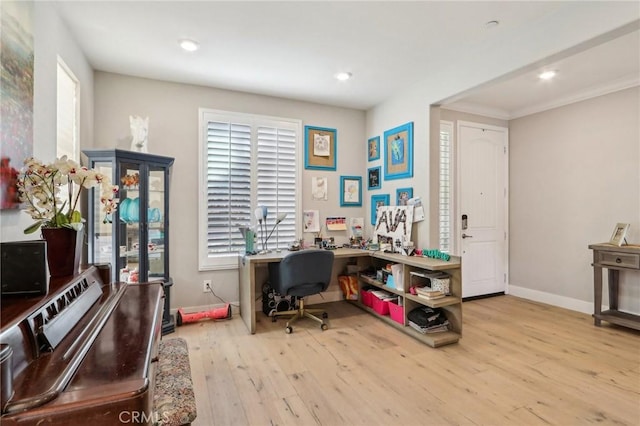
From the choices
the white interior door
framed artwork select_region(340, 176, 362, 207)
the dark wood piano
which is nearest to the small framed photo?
the white interior door

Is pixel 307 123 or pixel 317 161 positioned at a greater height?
pixel 307 123

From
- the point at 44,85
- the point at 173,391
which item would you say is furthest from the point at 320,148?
the point at 173,391

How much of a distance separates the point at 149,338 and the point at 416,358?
85.1 inches

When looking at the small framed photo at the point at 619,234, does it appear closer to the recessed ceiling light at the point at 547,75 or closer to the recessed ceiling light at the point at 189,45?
the recessed ceiling light at the point at 547,75

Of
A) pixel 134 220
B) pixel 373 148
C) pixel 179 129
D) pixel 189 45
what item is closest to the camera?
pixel 189 45

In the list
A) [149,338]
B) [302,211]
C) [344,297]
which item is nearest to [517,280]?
[344,297]

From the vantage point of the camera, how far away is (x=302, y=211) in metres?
3.84

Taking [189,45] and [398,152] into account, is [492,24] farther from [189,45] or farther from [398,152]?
[189,45]

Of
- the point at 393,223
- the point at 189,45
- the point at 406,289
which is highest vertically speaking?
the point at 189,45

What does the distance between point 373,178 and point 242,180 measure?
1.68 metres

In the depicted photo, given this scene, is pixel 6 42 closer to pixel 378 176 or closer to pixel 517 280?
pixel 378 176

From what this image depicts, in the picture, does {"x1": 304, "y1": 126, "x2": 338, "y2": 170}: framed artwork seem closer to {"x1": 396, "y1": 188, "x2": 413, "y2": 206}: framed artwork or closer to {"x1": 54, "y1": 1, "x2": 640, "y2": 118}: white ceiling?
{"x1": 54, "y1": 1, "x2": 640, "y2": 118}: white ceiling

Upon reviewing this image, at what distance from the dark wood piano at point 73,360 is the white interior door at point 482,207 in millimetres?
3822

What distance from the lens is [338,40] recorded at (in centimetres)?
246
